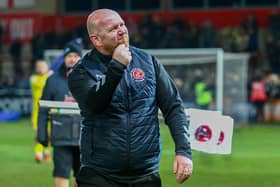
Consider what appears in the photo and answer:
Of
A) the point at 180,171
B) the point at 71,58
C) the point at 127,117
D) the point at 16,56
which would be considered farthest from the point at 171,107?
the point at 16,56

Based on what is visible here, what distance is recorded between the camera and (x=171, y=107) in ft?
20.4

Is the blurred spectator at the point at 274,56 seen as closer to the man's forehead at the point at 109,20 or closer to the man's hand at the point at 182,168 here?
the man's hand at the point at 182,168

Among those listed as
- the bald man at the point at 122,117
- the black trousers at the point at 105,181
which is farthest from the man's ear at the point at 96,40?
the black trousers at the point at 105,181

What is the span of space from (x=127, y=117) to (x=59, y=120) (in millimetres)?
4269

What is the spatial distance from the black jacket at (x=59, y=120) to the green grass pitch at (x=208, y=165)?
9.97ft

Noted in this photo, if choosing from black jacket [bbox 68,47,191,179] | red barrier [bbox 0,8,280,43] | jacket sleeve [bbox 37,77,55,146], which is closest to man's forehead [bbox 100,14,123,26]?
black jacket [bbox 68,47,191,179]

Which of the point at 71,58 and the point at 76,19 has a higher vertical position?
the point at 71,58

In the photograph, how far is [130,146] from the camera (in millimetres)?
6016

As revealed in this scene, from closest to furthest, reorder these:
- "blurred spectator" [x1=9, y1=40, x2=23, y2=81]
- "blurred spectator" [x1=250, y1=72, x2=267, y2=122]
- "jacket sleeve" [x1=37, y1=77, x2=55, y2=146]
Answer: "jacket sleeve" [x1=37, y1=77, x2=55, y2=146], "blurred spectator" [x1=250, y1=72, x2=267, y2=122], "blurred spectator" [x1=9, y1=40, x2=23, y2=81]

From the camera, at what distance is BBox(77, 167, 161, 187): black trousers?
6113 mm

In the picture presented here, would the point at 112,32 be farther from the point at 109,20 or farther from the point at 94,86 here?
the point at 94,86

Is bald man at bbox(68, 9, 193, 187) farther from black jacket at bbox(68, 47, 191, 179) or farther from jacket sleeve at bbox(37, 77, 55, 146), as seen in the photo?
jacket sleeve at bbox(37, 77, 55, 146)

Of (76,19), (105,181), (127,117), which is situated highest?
(127,117)

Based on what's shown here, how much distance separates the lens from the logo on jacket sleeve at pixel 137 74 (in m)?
6.03
